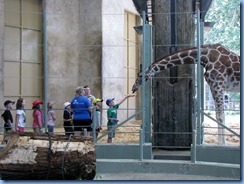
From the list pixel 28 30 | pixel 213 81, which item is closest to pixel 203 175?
pixel 213 81

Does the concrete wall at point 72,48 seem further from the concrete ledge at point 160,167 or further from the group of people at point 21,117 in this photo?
the concrete ledge at point 160,167

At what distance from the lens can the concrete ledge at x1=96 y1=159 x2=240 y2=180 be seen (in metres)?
6.55

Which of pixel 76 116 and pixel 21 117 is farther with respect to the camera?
pixel 21 117

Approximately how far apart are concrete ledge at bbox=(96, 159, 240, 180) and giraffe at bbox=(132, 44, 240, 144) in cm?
135

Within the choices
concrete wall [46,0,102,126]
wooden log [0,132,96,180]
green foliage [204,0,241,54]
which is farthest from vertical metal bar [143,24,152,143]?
green foliage [204,0,241,54]

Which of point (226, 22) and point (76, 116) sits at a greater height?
point (226, 22)

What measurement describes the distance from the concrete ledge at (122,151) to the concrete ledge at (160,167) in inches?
10.9

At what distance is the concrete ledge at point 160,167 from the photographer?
21.5 ft

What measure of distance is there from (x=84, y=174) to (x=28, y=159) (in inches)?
27.4

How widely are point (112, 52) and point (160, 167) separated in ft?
26.2

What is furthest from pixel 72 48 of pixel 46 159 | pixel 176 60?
pixel 46 159

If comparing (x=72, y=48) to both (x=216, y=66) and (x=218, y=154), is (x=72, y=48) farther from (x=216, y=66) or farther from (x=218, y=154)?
(x=218, y=154)

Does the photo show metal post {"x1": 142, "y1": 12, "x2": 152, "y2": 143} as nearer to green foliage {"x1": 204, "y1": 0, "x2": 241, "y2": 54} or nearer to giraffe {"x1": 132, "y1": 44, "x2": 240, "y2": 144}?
giraffe {"x1": 132, "y1": 44, "x2": 240, "y2": 144}

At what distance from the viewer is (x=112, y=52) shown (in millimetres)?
14516
